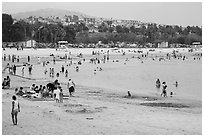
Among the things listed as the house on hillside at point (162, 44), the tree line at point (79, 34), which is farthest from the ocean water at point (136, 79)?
the house on hillside at point (162, 44)

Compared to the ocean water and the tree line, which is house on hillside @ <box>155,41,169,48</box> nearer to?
the tree line

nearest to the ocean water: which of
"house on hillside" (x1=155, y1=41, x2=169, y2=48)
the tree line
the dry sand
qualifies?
the dry sand

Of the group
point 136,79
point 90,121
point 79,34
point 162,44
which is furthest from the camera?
point 162,44

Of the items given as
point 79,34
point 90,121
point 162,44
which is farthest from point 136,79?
point 162,44

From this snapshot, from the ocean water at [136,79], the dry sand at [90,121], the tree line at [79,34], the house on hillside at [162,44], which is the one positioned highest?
the tree line at [79,34]

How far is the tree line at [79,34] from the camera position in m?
69.2

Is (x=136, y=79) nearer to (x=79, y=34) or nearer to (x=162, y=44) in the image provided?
(x=79, y=34)

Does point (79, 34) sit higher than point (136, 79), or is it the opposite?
point (79, 34)

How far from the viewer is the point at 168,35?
129125 mm

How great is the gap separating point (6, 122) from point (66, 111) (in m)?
2.64

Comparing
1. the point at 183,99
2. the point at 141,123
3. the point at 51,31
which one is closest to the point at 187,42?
the point at 51,31

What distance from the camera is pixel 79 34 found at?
11175cm

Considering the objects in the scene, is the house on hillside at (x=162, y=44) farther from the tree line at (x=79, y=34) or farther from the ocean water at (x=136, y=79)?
the ocean water at (x=136, y=79)

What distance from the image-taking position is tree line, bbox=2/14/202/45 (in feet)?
227
